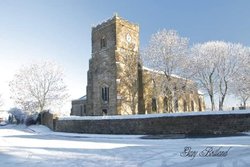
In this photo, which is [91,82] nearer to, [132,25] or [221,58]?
[132,25]

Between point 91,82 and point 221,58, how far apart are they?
19.6 m

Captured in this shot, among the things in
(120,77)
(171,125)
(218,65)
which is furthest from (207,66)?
(171,125)

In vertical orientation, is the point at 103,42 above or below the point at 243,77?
above

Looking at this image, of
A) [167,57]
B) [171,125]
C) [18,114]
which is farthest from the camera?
[18,114]

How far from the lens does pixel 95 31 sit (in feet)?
140

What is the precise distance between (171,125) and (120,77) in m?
17.4

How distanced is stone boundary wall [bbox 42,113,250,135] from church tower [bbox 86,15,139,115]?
10393 mm

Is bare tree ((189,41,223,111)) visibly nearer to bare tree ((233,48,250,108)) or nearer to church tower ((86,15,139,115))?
bare tree ((233,48,250,108))

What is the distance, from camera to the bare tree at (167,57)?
121ft

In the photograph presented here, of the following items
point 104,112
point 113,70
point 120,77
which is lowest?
point 104,112

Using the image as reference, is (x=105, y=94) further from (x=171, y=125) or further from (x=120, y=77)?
(x=171, y=125)

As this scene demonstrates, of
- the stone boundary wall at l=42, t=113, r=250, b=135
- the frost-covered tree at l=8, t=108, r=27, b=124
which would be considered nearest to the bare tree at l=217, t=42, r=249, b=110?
the stone boundary wall at l=42, t=113, r=250, b=135

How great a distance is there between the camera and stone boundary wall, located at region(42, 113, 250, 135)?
1919cm

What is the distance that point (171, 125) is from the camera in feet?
71.0
